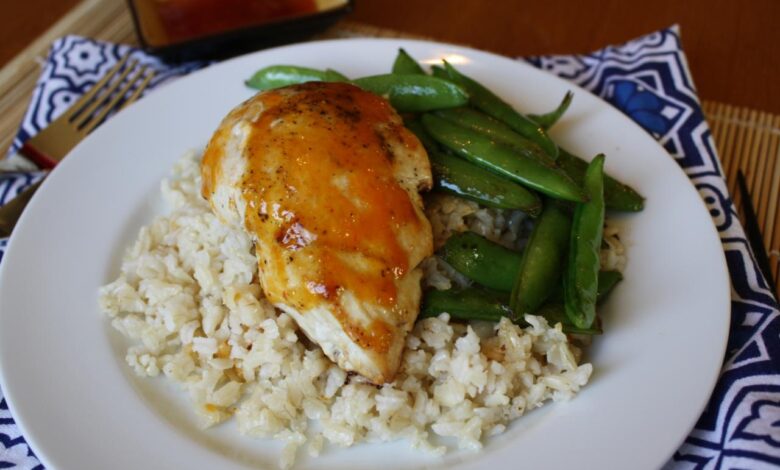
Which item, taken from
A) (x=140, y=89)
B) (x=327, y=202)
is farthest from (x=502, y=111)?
(x=140, y=89)

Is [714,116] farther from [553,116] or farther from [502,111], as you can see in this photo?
[502,111]

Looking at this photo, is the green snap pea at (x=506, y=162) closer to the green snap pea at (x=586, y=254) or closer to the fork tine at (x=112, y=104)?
the green snap pea at (x=586, y=254)

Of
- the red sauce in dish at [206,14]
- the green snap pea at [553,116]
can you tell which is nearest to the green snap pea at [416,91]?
the green snap pea at [553,116]

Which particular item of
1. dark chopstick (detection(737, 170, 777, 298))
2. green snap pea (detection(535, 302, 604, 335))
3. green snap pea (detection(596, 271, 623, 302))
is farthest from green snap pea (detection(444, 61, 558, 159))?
dark chopstick (detection(737, 170, 777, 298))

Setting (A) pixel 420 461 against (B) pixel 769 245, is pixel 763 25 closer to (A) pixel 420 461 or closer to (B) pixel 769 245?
(B) pixel 769 245

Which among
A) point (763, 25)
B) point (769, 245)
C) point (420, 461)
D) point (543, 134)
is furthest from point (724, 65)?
point (420, 461)
